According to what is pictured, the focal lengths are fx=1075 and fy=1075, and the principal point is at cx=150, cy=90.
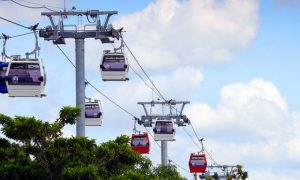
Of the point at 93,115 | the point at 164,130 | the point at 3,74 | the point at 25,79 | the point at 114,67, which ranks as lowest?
the point at 25,79

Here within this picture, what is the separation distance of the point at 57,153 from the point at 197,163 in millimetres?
64844

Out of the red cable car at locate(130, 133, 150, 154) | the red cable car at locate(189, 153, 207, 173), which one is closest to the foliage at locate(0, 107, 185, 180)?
the red cable car at locate(130, 133, 150, 154)

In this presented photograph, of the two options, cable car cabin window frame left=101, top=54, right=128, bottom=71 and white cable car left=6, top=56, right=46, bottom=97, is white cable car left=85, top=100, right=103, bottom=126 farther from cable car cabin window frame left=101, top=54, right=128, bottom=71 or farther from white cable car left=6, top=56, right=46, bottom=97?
white cable car left=6, top=56, right=46, bottom=97

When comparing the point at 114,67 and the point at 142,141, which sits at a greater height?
the point at 142,141

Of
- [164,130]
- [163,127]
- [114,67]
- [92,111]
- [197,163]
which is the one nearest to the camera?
[114,67]

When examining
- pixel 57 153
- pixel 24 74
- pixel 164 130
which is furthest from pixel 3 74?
pixel 164 130

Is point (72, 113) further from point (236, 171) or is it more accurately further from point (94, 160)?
point (236, 171)

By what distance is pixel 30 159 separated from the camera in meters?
42.7

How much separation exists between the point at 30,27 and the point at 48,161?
610 centimetres

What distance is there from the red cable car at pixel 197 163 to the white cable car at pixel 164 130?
2330 centimetres

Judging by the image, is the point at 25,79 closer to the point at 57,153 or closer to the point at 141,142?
the point at 57,153

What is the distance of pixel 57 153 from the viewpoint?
42.4 metres

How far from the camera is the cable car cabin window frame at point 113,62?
50.8 m

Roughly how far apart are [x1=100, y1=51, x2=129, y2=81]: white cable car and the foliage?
308 inches
